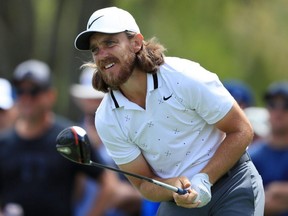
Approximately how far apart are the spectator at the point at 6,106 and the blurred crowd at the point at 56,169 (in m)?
0.01

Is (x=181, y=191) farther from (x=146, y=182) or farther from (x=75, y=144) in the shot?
(x=75, y=144)

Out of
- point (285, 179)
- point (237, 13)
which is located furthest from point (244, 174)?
point (237, 13)

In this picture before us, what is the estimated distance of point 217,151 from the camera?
24.4ft

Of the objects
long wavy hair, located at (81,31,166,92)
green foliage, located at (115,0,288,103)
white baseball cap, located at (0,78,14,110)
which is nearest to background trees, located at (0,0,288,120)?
green foliage, located at (115,0,288,103)

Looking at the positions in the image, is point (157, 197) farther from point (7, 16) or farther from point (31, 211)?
point (7, 16)

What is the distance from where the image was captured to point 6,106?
11.5 meters

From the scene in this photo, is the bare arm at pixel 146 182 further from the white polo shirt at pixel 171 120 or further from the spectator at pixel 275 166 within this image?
the spectator at pixel 275 166

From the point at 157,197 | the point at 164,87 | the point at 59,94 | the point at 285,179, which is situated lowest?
the point at 59,94

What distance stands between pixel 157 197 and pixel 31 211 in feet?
11.5

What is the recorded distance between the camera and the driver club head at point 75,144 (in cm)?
714

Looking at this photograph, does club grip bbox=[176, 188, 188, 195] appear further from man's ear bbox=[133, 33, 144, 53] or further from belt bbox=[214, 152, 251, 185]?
man's ear bbox=[133, 33, 144, 53]

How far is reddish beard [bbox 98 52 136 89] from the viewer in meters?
7.32

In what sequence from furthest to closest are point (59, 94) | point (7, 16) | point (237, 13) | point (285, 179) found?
1. point (59, 94)
2. point (237, 13)
3. point (7, 16)
4. point (285, 179)

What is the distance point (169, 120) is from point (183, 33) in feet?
44.0
